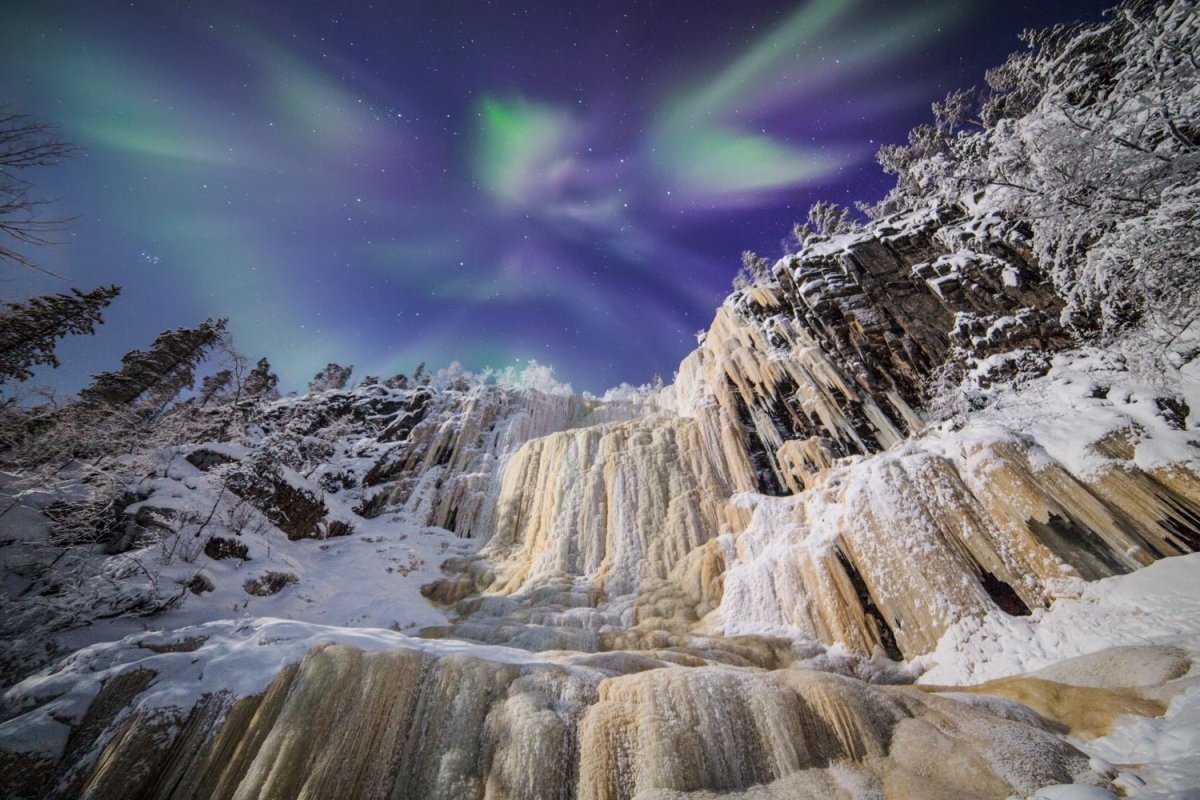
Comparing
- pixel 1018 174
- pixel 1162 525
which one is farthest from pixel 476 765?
pixel 1018 174

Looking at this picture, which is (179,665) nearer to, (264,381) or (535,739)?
(535,739)

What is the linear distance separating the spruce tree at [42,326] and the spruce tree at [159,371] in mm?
4414

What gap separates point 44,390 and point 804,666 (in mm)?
25589

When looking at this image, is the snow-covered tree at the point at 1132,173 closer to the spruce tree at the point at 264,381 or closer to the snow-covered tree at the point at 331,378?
the spruce tree at the point at 264,381

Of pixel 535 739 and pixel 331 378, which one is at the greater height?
pixel 331 378

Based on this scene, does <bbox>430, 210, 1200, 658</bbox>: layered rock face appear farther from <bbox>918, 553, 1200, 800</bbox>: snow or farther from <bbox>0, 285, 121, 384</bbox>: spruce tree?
<bbox>0, 285, 121, 384</bbox>: spruce tree

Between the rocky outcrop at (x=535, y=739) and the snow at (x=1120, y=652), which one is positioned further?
the rocky outcrop at (x=535, y=739)

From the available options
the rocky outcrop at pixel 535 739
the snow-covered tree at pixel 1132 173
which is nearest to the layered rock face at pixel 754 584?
the rocky outcrop at pixel 535 739

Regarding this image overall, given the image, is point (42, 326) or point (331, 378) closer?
point (42, 326)

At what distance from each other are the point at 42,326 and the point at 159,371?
9128 millimetres

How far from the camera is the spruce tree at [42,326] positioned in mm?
13945

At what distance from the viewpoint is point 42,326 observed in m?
14.9

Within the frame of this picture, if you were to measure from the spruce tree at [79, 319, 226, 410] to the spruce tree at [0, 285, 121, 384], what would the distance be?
441 cm

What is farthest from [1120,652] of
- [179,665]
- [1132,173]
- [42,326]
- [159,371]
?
[159,371]
